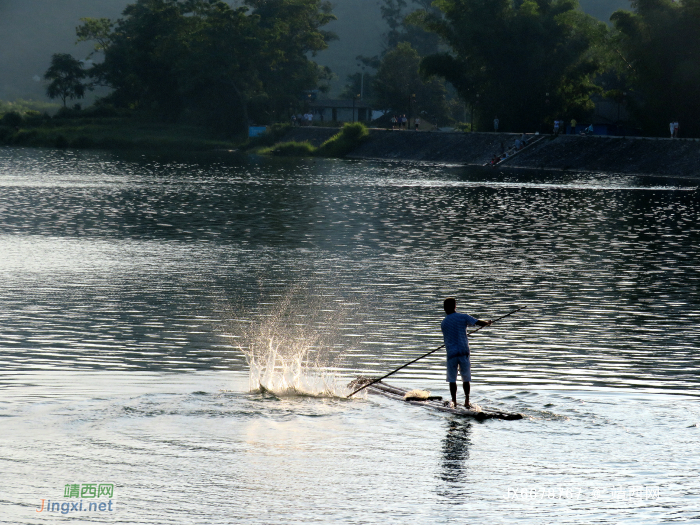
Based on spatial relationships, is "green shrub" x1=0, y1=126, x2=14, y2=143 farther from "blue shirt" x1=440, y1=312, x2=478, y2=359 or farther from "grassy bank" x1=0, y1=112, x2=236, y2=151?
"blue shirt" x1=440, y1=312, x2=478, y2=359

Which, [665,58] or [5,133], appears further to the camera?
[5,133]

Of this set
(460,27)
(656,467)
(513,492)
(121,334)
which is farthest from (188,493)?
(460,27)

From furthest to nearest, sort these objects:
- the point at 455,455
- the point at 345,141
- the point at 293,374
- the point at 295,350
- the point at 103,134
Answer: the point at 103,134
the point at 345,141
the point at 295,350
the point at 293,374
the point at 455,455

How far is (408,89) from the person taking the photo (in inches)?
6029

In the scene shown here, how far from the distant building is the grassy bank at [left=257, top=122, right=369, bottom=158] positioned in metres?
48.2

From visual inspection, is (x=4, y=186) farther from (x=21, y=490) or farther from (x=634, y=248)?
(x=21, y=490)

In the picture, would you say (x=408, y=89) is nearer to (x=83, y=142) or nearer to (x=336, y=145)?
(x=336, y=145)

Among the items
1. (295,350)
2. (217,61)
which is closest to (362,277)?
(295,350)

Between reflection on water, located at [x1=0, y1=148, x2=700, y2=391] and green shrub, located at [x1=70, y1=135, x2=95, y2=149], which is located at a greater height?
green shrub, located at [x1=70, y1=135, x2=95, y2=149]

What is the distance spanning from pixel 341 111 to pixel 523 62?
236ft

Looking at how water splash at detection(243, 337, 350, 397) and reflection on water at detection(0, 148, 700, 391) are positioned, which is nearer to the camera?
water splash at detection(243, 337, 350, 397)

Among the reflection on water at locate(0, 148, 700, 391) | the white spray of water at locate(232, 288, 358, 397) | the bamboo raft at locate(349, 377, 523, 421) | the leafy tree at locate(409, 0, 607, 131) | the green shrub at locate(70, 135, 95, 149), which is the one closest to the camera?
the bamboo raft at locate(349, 377, 523, 421)

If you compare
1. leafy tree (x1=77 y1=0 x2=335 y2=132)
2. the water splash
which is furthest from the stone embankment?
the water splash

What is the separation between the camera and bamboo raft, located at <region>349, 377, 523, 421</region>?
1546 centimetres
